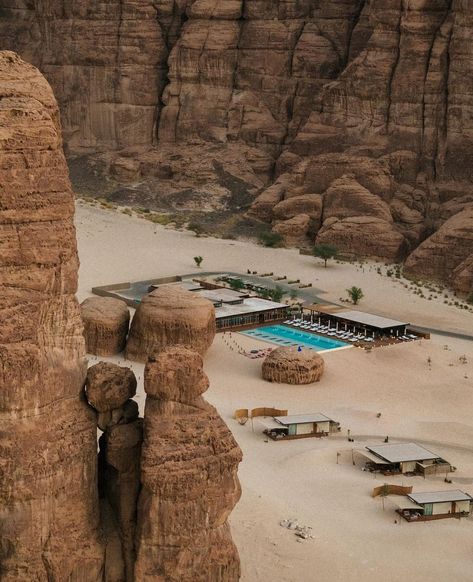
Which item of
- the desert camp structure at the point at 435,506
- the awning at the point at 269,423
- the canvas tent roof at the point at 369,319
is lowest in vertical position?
the awning at the point at 269,423

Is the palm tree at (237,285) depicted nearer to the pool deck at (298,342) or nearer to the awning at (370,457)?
the pool deck at (298,342)

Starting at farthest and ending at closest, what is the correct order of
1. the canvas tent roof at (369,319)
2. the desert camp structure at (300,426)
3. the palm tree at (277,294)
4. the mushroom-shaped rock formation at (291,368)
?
the palm tree at (277,294)
the canvas tent roof at (369,319)
the mushroom-shaped rock formation at (291,368)
the desert camp structure at (300,426)

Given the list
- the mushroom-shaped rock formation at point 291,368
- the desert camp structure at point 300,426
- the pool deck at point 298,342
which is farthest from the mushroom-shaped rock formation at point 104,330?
the desert camp structure at point 300,426

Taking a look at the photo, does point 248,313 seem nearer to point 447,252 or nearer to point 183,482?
point 447,252

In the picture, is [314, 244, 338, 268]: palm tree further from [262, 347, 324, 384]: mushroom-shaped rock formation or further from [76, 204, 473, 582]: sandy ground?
[262, 347, 324, 384]: mushroom-shaped rock formation

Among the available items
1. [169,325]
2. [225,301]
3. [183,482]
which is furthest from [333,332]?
[183,482]

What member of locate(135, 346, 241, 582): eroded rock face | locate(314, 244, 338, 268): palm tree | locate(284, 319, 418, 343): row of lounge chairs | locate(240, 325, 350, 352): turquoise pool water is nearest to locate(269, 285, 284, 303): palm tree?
locate(284, 319, 418, 343): row of lounge chairs

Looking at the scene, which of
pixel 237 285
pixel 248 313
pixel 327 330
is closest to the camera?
pixel 327 330
